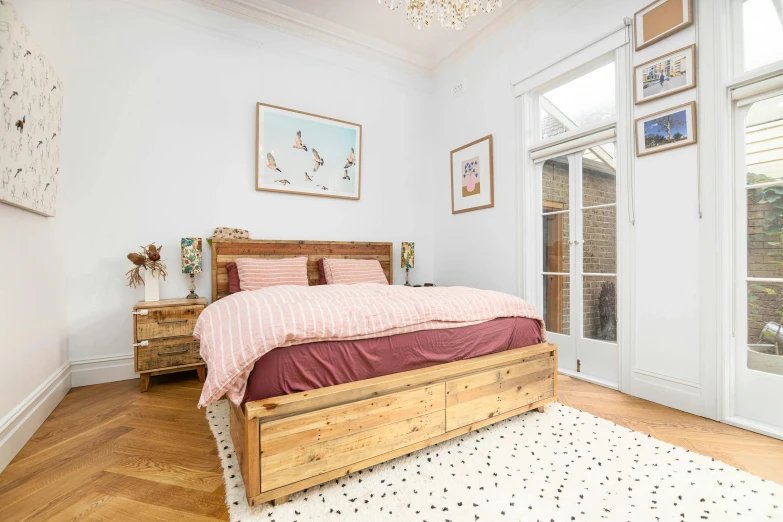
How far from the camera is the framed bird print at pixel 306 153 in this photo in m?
3.44

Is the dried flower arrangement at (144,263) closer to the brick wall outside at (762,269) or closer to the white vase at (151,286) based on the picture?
the white vase at (151,286)

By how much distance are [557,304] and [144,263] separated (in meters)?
3.39

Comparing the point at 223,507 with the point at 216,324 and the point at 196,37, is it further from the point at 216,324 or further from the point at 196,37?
the point at 196,37

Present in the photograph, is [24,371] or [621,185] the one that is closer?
[24,371]

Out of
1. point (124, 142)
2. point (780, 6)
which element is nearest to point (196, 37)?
point (124, 142)

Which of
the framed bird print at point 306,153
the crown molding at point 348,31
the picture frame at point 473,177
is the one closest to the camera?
the crown molding at point 348,31

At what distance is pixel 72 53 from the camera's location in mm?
2740

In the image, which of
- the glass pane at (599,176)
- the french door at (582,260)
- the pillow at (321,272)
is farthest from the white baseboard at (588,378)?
the pillow at (321,272)

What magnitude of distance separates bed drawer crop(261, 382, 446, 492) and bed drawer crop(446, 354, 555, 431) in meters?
0.09

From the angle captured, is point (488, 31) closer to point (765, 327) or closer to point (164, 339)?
point (765, 327)

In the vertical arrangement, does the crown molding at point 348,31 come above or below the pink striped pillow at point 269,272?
above

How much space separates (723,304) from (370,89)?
364 cm

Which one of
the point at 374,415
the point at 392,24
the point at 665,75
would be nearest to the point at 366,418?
the point at 374,415

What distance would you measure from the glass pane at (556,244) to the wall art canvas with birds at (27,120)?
3532 millimetres
